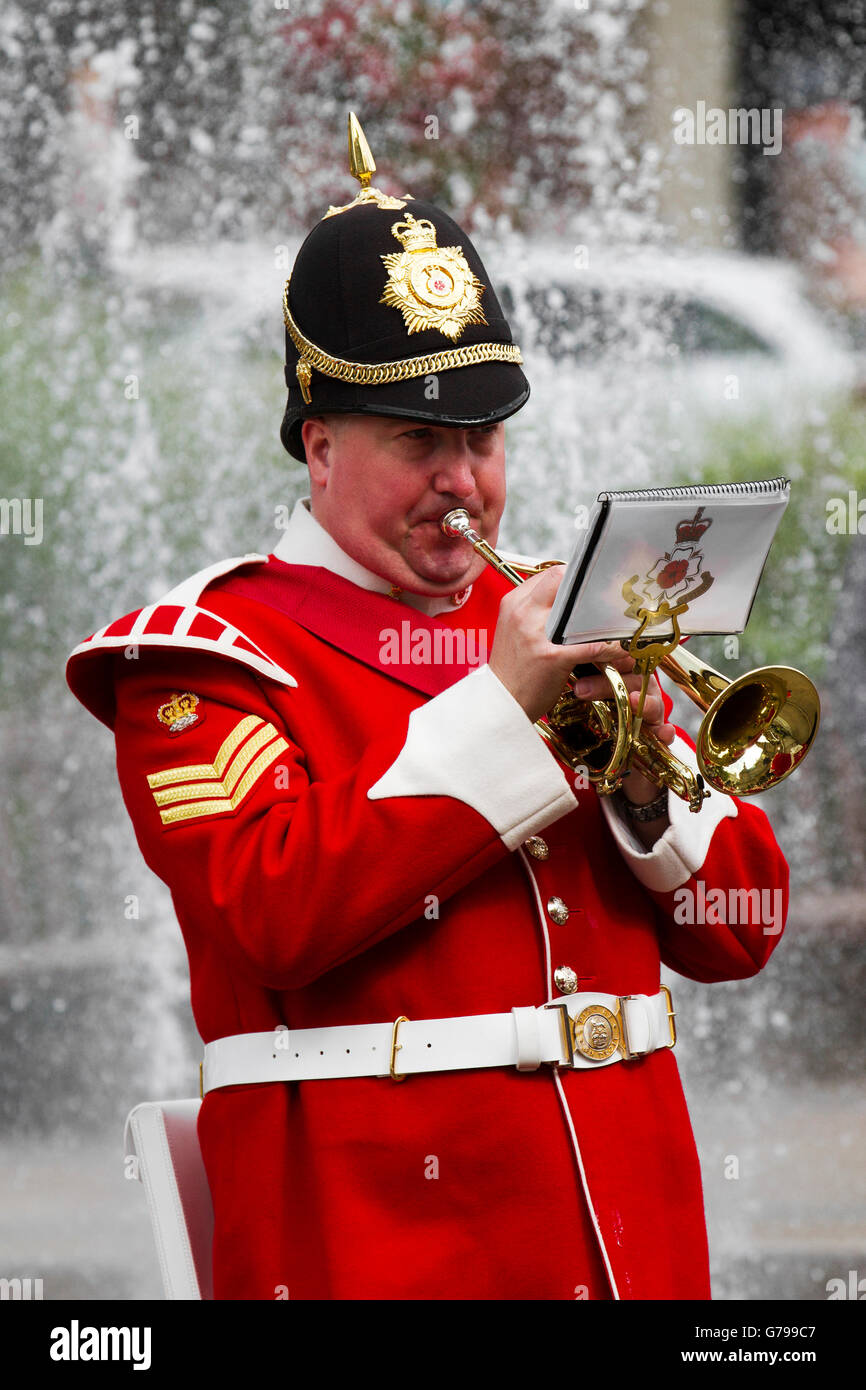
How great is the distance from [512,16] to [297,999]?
14.7 feet

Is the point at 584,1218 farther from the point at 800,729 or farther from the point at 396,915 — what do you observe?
the point at 800,729

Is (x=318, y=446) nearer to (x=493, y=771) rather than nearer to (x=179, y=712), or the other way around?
(x=179, y=712)

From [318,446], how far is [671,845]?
80 cm

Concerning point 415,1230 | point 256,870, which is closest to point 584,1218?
point 415,1230

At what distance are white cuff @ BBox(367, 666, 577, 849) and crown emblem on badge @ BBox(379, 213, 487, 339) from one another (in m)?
0.59

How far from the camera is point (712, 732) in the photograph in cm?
269

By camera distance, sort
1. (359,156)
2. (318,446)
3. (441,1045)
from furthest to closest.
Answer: (359,156) → (318,446) → (441,1045)

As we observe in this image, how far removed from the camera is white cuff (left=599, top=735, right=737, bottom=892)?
2.73m

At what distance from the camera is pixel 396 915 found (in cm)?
247

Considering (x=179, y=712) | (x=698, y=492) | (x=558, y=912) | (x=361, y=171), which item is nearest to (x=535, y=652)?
(x=698, y=492)

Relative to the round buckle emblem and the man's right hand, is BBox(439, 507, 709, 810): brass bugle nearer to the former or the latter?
the man's right hand

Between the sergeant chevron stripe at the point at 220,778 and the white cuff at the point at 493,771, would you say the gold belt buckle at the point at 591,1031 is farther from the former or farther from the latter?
the sergeant chevron stripe at the point at 220,778

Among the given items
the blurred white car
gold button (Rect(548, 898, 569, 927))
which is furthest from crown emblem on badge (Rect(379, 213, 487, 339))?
the blurred white car

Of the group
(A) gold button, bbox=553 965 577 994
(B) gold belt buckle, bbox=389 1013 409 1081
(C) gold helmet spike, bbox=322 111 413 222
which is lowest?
(B) gold belt buckle, bbox=389 1013 409 1081
